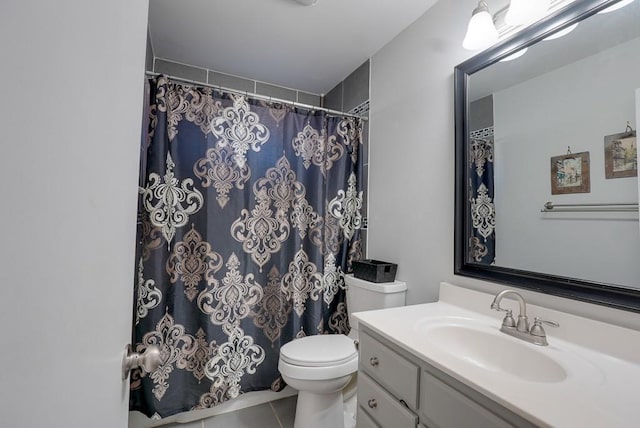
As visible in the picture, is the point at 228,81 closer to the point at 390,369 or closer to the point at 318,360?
the point at 318,360

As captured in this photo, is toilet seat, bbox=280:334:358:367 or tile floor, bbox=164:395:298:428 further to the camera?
tile floor, bbox=164:395:298:428

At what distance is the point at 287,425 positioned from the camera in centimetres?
165

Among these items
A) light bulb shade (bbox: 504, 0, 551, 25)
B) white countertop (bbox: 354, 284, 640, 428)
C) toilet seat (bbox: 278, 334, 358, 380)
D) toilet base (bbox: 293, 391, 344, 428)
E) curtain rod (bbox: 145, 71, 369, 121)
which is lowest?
toilet base (bbox: 293, 391, 344, 428)

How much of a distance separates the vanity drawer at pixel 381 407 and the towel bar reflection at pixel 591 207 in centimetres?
87

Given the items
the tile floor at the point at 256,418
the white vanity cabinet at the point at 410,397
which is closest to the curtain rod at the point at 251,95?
the white vanity cabinet at the point at 410,397

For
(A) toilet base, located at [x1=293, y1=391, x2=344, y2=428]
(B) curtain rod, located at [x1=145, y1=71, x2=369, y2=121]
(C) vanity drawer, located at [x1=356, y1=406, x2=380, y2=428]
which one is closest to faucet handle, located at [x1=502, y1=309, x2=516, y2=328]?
(C) vanity drawer, located at [x1=356, y1=406, x2=380, y2=428]

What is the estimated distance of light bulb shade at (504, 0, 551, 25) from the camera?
39.4 inches

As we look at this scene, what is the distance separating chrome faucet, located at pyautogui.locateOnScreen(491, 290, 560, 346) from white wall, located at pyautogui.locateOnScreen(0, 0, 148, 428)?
110cm

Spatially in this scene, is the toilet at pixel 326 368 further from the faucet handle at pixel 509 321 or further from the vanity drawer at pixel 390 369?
the faucet handle at pixel 509 321

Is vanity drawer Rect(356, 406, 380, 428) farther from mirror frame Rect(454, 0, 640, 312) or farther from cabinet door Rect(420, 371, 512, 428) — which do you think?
mirror frame Rect(454, 0, 640, 312)

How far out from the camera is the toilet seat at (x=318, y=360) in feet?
4.54

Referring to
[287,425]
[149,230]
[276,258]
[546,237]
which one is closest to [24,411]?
[546,237]

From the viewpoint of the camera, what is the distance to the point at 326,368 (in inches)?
54.8

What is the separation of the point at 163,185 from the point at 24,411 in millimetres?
1511
